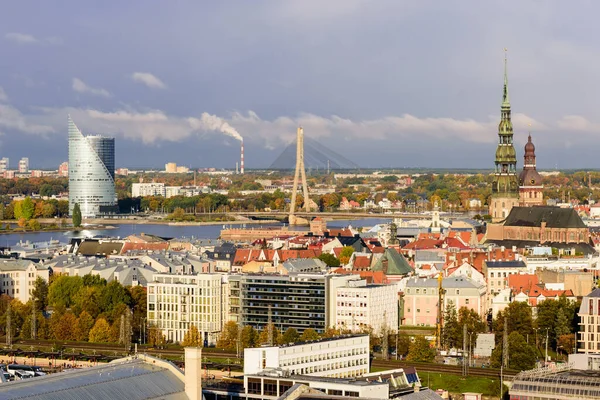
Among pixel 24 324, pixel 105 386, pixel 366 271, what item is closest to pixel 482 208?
pixel 366 271

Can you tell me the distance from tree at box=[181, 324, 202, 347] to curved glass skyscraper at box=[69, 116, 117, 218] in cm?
6828

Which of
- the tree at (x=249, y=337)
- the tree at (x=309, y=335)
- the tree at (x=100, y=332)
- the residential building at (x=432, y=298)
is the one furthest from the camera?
the residential building at (x=432, y=298)

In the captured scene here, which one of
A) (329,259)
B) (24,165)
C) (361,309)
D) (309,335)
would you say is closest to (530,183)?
(329,259)

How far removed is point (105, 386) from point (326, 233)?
125ft

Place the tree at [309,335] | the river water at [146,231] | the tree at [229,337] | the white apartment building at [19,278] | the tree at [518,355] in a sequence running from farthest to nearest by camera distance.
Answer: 1. the river water at [146,231]
2. the white apartment building at [19,278]
3. the tree at [229,337]
4. the tree at [309,335]
5. the tree at [518,355]

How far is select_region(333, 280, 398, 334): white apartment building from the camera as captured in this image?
32.3 meters

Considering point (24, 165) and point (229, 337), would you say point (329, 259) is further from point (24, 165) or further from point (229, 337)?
point (24, 165)

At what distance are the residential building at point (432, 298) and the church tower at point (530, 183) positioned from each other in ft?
62.5

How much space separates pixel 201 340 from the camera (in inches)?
1265

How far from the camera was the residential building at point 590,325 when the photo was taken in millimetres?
29406

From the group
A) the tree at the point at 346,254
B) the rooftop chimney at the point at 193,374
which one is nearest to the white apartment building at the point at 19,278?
the tree at the point at 346,254

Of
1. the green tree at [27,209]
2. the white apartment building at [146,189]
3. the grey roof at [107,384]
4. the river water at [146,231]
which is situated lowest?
the grey roof at [107,384]

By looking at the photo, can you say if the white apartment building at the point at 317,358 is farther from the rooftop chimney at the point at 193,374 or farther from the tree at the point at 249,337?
the tree at the point at 249,337

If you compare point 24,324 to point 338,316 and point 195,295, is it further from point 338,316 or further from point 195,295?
point 338,316
